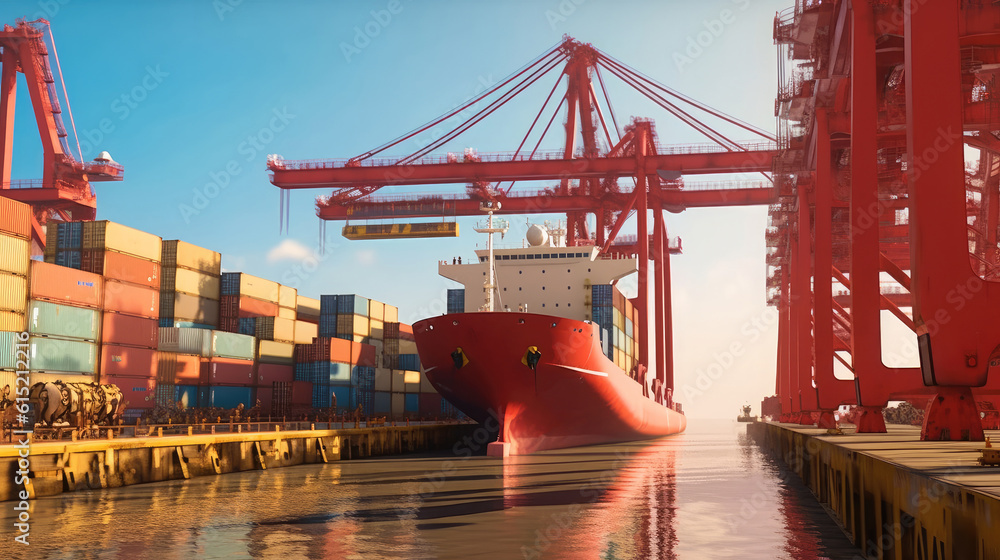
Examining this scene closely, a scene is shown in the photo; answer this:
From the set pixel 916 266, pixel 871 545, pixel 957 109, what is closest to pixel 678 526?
pixel 871 545

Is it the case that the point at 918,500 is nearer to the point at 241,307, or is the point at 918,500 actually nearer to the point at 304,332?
the point at 241,307

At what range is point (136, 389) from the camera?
102ft

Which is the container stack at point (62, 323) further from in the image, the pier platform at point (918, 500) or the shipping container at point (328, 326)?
the pier platform at point (918, 500)

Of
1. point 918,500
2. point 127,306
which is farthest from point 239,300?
point 918,500

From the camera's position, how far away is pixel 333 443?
1092 inches

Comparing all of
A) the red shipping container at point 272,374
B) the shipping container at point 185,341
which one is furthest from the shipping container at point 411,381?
the shipping container at point 185,341

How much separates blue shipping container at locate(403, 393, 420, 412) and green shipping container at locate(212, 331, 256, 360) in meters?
10.7

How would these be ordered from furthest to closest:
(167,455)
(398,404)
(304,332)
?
(398,404), (304,332), (167,455)

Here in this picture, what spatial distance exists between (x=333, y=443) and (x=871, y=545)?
20.4m

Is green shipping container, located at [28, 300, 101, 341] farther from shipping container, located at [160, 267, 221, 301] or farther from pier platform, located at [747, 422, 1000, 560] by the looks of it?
pier platform, located at [747, 422, 1000, 560]

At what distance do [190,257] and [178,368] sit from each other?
6.46 metres

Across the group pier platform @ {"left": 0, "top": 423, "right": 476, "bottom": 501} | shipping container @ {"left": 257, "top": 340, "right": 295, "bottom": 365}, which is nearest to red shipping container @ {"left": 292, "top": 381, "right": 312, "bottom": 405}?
shipping container @ {"left": 257, "top": 340, "right": 295, "bottom": 365}

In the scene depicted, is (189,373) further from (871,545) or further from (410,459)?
(871,545)

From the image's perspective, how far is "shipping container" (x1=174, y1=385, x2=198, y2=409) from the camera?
3331 centimetres
